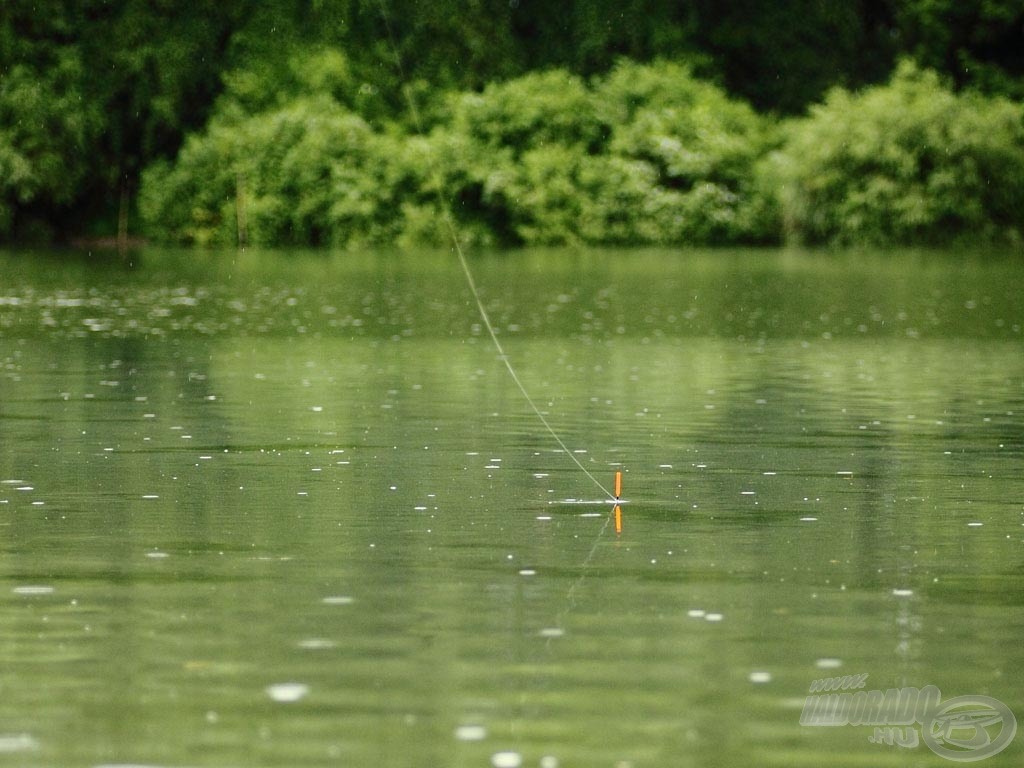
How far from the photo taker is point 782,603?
10.1 m

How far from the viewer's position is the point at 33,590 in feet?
34.0

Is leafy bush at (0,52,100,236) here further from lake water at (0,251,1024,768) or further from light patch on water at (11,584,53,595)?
light patch on water at (11,584,53,595)

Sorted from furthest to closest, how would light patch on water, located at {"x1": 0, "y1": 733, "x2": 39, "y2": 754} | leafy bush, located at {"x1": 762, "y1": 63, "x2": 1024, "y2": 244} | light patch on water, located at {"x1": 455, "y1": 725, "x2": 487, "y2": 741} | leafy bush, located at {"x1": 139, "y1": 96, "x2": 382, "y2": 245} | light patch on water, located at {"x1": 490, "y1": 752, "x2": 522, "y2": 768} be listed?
1. leafy bush, located at {"x1": 139, "y1": 96, "x2": 382, "y2": 245}
2. leafy bush, located at {"x1": 762, "y1": 63, "x2": 1024, "y2": 244}
3. light patch on water, located at {"x1": 455, "y1": 725, "x2": 487, "y2": 741}
4. light patch on water, located at {"x1": 0, "y1": 733, "x2": 39, "y2": 754}
5. light patch on water, located at {"x1": 490, "y1": 752, "x2": 522, "y2": 768}

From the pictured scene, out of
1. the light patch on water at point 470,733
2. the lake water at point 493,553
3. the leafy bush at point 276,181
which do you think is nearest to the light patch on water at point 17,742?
the lake water at point 493,553

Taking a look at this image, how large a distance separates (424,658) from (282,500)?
16.7 feet

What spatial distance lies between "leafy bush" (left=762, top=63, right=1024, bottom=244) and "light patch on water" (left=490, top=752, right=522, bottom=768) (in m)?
63.4

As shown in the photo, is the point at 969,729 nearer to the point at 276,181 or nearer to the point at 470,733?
the point at 470,733

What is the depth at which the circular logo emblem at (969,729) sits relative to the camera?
735cm

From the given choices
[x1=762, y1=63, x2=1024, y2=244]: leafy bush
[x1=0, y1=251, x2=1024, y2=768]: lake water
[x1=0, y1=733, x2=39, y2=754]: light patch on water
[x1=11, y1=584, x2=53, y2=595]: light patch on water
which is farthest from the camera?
[x1=762, y1=63, x2=1024, y2=244]: leafy bush

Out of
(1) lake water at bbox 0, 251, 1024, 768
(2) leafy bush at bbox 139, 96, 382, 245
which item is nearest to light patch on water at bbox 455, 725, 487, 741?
(1) lake water at bbox 0, 251, 1024, 768

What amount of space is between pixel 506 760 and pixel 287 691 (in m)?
1.24

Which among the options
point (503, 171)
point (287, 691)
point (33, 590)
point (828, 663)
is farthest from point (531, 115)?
point (287, 691)

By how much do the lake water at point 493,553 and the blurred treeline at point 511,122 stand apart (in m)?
44.1

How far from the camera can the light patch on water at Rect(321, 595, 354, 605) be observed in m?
10.0
